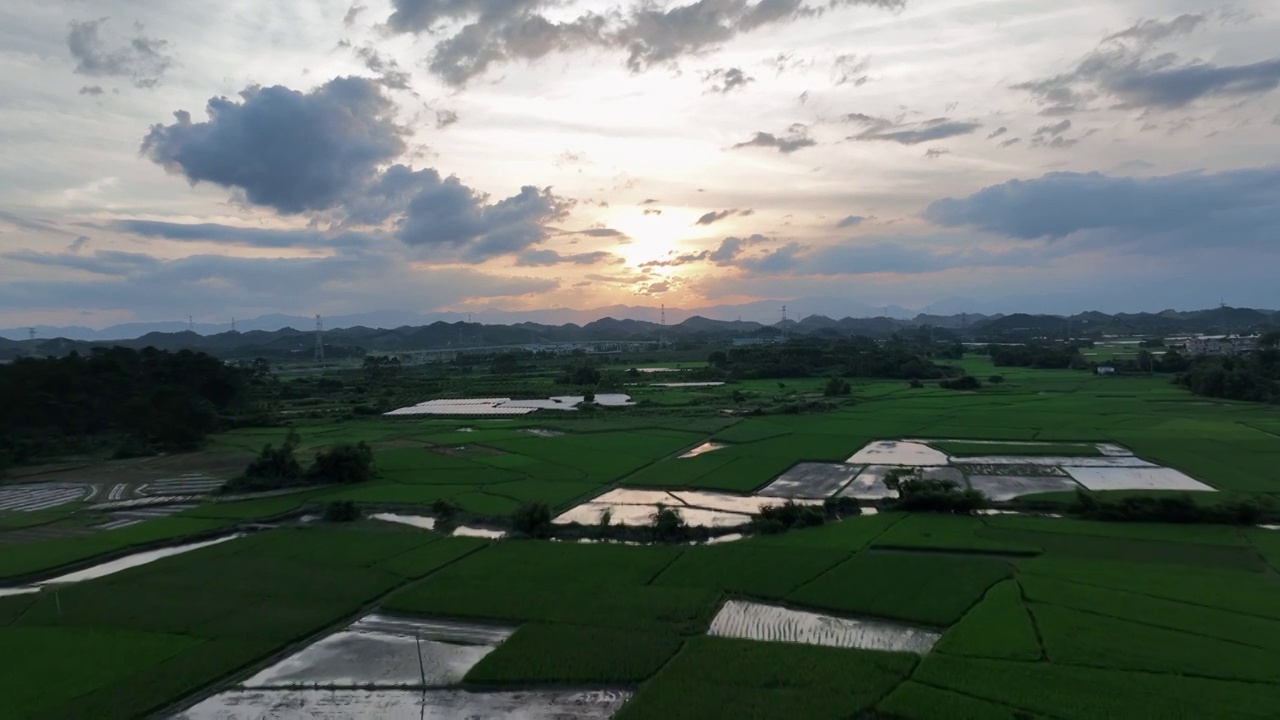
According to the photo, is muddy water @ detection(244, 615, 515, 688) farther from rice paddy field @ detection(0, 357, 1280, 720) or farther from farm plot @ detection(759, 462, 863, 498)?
farm plot @ detection(759, 462, 863, 498)

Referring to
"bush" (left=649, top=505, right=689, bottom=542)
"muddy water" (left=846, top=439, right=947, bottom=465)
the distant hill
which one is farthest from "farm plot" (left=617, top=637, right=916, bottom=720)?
the distant hill

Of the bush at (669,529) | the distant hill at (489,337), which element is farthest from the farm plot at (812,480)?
the distant hill at (489,337)

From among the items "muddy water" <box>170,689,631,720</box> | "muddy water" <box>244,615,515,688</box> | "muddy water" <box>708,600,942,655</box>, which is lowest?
"muddy water" <box>170,689,631,720</box>

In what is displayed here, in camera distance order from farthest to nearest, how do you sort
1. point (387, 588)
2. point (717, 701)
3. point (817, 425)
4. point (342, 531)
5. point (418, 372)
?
point (418, 372) < point (817, 425) < point (342, 531) < point (387, 588) < point (717, 701)

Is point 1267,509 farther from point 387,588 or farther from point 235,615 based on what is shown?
point 235,615

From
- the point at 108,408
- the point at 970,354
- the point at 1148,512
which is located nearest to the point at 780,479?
the point at 1148,512

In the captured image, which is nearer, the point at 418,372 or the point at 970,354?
the point at 418,372
